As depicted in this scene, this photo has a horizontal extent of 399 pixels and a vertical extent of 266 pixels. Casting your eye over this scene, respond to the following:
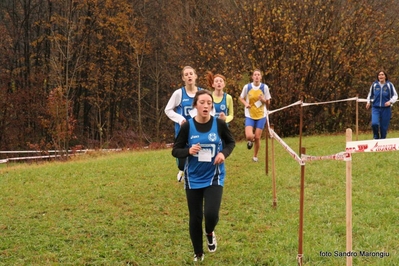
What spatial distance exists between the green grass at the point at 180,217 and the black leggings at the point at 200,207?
42cm

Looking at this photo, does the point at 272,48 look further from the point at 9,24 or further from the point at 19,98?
the point at 9,24

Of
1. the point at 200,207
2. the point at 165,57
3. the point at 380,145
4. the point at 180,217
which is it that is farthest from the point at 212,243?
the point at 165,57

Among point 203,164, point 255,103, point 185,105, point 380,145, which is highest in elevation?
point 255,103

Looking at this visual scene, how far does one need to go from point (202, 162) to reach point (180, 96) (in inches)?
99.0

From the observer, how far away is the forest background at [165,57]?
2092cm

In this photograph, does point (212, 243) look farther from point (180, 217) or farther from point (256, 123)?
point (256, 123)

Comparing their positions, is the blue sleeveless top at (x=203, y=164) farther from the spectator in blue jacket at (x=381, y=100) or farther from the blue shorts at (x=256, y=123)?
the spectator in blue jacket at (x=381, y=100)

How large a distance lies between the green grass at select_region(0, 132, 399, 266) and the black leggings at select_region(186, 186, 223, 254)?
420 mm

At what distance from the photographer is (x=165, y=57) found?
3319 centimetres

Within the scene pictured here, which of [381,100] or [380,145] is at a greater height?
[381,100]

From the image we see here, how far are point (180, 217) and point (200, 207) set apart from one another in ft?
6.94

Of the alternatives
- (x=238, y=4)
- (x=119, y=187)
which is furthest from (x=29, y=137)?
(x=119, y=187)

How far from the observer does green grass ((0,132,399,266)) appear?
17.5 feet

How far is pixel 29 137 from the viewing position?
107 ft
